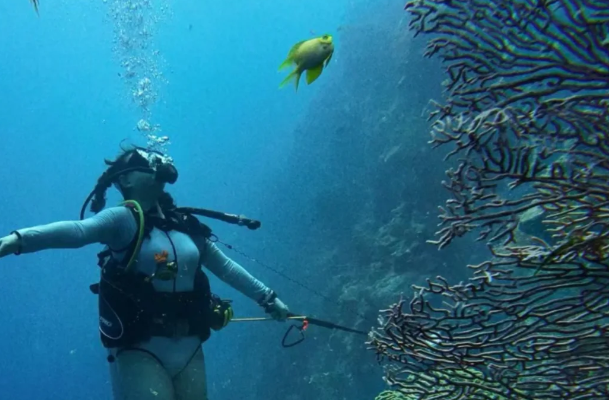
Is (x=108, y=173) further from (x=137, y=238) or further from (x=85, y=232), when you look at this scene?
(x=85, y=232)

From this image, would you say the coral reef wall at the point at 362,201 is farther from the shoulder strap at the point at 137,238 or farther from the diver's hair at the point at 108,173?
the shoulder strap at the point at 137,238

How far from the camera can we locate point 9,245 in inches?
116

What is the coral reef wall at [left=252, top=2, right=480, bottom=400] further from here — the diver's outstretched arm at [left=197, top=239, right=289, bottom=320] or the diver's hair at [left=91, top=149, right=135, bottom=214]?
the diver's hair at [left=91, top=149, right=135, bottom=214]

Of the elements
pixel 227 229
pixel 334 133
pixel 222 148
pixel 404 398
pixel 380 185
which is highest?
pixel 222 148

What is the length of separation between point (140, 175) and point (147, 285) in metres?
1.05

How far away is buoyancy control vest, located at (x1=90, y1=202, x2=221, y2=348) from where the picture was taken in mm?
3672

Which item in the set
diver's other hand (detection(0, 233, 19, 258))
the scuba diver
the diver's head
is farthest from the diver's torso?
diver's other hand (detection(0, 233, 19, 258))

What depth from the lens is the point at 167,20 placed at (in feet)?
328

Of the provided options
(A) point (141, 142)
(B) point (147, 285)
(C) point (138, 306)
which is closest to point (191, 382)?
(C) point (138, 306)

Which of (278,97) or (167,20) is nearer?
(278,97)

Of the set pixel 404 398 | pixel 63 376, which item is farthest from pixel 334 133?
pixel 63 376

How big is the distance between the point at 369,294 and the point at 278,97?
40705 mm

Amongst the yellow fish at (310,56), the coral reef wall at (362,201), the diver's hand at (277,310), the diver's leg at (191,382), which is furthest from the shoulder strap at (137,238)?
the coral reef wall at (362,201)

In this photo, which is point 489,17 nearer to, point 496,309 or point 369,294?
point 496,309
